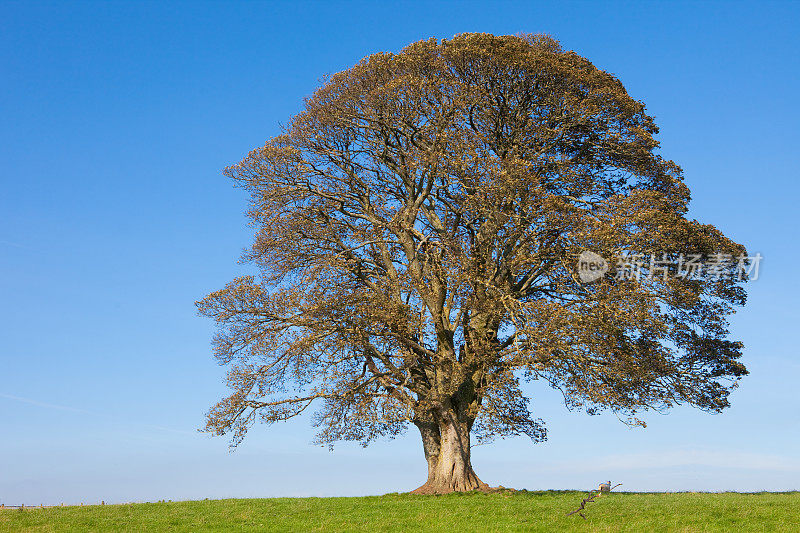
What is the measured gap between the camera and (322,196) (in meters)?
31.9

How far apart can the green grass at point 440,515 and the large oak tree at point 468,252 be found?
123 inches

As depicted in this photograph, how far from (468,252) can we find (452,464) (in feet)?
28.3

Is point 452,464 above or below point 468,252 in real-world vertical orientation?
below

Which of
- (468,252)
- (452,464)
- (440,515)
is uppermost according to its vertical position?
(468,252)

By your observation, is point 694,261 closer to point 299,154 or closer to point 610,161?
point 610,161

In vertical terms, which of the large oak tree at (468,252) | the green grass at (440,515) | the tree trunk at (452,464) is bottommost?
the green grass at (440,515)

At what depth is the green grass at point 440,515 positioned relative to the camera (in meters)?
22.3

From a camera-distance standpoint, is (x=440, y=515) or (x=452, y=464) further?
(x=452, y=464)

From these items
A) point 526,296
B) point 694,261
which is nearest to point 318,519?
point 526,296

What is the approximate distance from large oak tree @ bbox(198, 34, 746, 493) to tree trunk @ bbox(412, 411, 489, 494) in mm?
89

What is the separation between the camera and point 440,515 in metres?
23.8

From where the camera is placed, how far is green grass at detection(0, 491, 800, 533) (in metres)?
22.3

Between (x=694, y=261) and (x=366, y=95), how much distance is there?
49.5ft

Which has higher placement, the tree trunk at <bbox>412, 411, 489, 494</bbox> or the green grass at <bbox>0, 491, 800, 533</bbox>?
the tree trunk at <bbox>412, 411, 489, 494</bbox>
